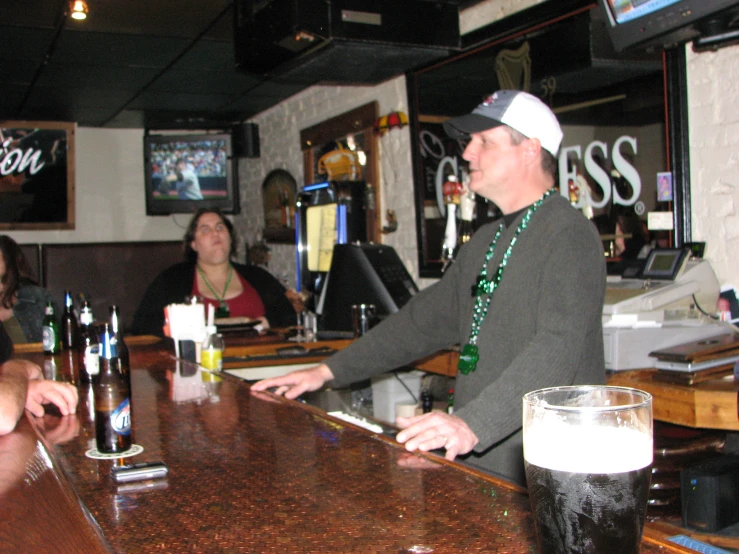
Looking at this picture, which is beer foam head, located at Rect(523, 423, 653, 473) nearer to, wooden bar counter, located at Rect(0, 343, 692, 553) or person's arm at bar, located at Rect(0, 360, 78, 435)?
→ wooden bar counter, located at Rect(0, 343, 692, 553)

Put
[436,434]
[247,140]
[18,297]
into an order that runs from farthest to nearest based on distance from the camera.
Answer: [247,140] < [18,297] < [436,434]

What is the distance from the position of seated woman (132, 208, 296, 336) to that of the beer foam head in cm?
384

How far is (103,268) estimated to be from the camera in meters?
7.76

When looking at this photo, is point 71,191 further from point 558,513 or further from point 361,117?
point 558,513

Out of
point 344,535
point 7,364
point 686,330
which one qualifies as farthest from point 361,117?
point 344,535

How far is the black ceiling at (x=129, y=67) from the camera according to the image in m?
4.30

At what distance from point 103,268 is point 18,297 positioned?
3.35 metres

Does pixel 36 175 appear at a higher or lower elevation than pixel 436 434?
higher

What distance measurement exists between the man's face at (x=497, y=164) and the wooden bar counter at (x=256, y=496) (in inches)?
34.9

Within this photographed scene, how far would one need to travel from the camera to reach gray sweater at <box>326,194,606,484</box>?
5.61ft

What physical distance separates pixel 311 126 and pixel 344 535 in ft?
17.9

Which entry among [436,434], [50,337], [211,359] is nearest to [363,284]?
[211,359]

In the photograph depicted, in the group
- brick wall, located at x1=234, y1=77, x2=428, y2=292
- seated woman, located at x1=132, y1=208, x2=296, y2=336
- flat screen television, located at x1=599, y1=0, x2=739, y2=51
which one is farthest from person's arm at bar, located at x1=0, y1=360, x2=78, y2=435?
brick wall, located at x1=234, y1=77, x2=428, y2=292

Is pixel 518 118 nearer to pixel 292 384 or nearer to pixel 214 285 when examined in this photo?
pixel 292 384
